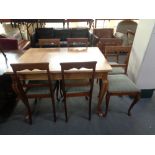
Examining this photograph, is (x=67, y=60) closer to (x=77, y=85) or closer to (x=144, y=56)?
(x=77, y=85)

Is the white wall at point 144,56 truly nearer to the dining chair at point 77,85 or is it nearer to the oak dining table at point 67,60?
the oak dining table at point 67,60

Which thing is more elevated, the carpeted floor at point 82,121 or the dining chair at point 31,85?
the dining chair at point 31,85

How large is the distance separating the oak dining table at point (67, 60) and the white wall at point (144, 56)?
57cm

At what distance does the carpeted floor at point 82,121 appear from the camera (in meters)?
1.83

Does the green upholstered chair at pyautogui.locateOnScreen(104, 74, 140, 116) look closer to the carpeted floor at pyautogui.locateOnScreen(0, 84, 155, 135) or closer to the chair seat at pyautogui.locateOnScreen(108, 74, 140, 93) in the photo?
the chair seat at pyautogui.locateOnScreen(108, 74, 140, 93)

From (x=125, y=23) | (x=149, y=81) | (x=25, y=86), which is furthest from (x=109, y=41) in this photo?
(x=125, y=23)

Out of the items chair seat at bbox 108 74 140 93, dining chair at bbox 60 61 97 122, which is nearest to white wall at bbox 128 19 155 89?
chair seat at bbox 108 74 140 93

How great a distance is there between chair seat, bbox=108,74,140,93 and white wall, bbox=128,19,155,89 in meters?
0.32

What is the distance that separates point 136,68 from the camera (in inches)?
88.9

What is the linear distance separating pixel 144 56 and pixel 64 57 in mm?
1132

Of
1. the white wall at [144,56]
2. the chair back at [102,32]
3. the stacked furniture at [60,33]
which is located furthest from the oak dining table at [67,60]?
the chair back at [102,32]

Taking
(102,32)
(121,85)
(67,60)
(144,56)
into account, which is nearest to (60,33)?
(102,32)

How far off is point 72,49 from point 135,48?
100cm
